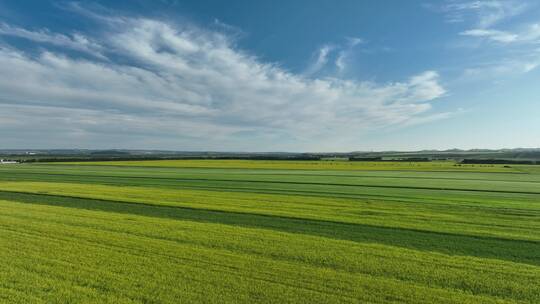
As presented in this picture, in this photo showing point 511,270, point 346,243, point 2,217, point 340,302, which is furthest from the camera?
point 2,217

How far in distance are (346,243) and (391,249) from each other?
1472mm

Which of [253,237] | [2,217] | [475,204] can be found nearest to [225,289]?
[253,237]

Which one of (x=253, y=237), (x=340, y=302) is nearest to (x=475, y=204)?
(x=253, y=237)

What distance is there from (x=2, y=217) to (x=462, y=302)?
18.3 meters

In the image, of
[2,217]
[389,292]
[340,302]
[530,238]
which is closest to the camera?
[340,302]

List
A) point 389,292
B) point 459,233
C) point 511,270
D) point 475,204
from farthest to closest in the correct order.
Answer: point 475,204
point 459,233
point 511,270
point 389,292

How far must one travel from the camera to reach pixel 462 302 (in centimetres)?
732

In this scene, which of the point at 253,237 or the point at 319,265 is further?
the point at 253,237

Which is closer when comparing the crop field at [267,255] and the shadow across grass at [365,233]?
the crop field at [267,255]

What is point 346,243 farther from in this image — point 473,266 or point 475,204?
point 475,204

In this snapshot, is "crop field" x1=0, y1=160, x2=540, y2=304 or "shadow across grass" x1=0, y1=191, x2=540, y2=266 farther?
"shadow across grass" x1=0, y1=191, x2=540, y2=266

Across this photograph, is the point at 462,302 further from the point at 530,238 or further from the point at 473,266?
Answer: the point at 530,238

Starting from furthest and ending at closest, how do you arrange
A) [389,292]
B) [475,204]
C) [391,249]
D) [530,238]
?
[475,204]
[530,238]
[391,249]
[389,292]

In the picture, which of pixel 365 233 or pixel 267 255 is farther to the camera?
pixel 365 233
